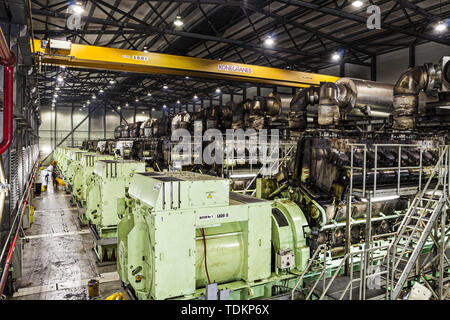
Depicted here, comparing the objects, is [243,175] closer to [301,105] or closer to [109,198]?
[301,105]

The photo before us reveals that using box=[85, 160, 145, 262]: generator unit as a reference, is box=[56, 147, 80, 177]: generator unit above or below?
above

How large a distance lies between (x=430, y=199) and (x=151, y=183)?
5158 mm

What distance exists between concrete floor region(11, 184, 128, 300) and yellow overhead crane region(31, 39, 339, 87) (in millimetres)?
5437

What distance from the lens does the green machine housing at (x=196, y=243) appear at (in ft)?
13.8

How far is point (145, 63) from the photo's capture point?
11398 millimetres

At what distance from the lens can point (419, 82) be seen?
7.53 m

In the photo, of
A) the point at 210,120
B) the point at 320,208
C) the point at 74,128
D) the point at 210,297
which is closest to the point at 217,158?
the point at 210,120

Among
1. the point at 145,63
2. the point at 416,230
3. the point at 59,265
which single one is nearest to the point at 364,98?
the point at 416,230

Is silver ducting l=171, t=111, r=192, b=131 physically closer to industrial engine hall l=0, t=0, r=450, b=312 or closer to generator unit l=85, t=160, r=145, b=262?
industrial engine hall l=0, t=0, r=450, b=312

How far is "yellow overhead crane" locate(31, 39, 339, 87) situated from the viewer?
9602 millimetres

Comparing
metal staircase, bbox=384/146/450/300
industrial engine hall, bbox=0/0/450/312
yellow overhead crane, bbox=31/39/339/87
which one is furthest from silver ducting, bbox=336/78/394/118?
yellow overhead crane, bbox=31/39/339/87

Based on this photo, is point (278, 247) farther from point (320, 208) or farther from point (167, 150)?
point (167, 150)

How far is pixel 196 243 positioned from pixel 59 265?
5.01 m

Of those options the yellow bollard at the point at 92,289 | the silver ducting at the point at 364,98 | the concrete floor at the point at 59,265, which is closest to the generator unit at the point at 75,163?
the concrete floor at the point at 59,265
